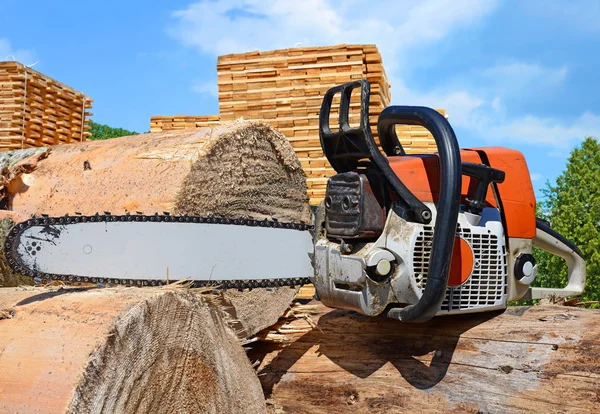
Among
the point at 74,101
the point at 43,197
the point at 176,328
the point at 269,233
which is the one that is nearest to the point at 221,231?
the point at 269,233

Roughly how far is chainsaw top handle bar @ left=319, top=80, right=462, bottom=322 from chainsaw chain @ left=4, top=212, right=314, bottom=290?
345 millimetres

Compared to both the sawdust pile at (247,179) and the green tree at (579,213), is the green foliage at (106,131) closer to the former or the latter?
the green tree at (579,213)

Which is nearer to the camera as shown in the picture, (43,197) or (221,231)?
(221,231)

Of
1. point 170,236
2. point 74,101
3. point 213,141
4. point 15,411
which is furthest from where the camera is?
point 74,101

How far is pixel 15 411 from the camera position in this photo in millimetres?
1741

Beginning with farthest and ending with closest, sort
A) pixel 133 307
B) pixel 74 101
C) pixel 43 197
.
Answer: pixel 74 101
pixel 43 197
pixel 133 307

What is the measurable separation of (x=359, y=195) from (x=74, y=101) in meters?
6.44

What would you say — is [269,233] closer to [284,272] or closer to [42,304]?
[284,272]

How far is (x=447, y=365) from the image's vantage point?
2.35 meters

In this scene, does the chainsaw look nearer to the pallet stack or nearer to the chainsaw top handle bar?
A: the chainsaw top handle bar

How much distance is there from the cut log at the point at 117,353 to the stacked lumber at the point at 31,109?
4504 mm

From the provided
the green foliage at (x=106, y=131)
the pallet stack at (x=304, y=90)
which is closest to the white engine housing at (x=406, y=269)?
the pallet stack at (x=304, y=90)

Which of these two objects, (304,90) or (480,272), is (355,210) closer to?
(480,272)

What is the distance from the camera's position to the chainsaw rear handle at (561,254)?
260 cm
